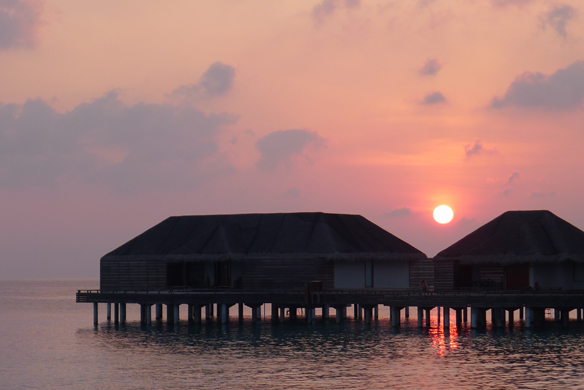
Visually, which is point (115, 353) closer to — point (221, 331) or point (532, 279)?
point (221, 331)

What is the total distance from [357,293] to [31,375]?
803 inches

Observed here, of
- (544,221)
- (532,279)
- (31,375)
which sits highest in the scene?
(544,221)

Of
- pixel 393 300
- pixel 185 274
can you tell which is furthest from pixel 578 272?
pixel 185 274

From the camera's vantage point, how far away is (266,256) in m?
56.0

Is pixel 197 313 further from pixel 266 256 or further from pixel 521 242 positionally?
pixel 521 242

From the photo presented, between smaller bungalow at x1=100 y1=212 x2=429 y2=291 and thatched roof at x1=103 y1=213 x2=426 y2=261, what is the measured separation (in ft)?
0.21

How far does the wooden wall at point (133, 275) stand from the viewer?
5788 cm

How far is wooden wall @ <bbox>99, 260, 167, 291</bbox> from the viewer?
57.9 meters

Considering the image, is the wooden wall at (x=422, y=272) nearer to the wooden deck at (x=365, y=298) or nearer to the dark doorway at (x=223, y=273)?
the wooden deck at (x=365, y=298)

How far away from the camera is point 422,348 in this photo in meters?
42.1

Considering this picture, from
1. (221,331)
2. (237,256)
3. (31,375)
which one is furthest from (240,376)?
(237,256)

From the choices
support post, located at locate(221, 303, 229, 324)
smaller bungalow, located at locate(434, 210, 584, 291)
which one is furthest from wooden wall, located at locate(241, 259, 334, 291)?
smaller bungalow, located at locate(434, 210, 584, 291)

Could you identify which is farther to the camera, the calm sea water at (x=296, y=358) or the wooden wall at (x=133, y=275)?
the wooden wall at (x=133, y=275)

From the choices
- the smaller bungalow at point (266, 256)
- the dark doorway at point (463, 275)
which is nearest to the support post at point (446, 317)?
A: the dark doorway at point (463, 275)
